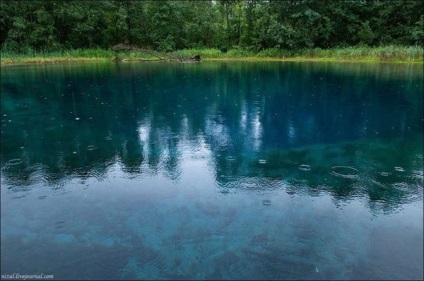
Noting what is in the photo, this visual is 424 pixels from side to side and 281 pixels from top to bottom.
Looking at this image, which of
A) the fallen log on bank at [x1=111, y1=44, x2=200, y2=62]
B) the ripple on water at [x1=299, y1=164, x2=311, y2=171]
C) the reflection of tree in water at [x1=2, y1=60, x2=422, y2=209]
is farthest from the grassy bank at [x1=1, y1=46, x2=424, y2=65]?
the ripple on water at [x1=299, y1=164, x2=311, y2=171]

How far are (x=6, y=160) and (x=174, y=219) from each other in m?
4.46

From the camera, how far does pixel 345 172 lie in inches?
267

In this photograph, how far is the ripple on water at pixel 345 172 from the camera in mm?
6594

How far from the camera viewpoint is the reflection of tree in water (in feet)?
21.9

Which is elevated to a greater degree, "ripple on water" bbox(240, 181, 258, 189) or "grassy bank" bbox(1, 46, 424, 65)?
"grassy bank" bbox(1, 46, 424, 65)

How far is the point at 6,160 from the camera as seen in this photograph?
727 cm

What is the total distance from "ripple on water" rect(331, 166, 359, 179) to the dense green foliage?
94.8ft

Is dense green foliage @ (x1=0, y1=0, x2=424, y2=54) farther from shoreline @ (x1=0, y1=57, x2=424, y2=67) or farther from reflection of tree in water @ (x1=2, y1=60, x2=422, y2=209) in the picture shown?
reflection of tree in water @ (x1=2, y1=60, x2=422, y2=209)

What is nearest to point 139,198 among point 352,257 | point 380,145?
point 352,257

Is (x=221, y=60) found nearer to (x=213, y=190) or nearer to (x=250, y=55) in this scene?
(x=250, y=55)

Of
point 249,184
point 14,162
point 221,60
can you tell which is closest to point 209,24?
point 221,60

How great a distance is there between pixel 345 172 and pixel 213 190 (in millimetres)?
2727

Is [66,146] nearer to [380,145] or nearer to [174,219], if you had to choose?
[174,219]

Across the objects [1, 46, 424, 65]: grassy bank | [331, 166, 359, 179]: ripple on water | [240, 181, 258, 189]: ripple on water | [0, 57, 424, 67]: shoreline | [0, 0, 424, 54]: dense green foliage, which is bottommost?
[240, 181, 258, 189]: ripple on water
